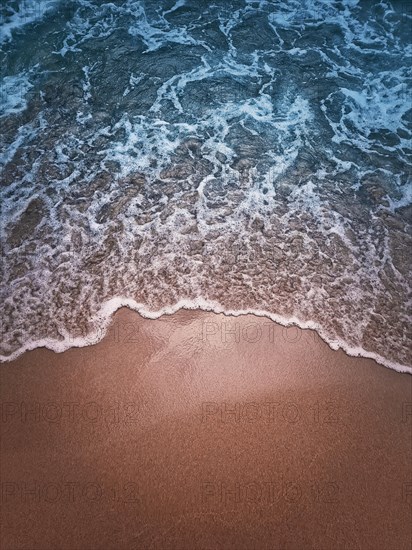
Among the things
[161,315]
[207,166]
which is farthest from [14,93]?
[161,315]

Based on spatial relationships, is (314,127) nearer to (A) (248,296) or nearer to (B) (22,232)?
(A) (248,296)

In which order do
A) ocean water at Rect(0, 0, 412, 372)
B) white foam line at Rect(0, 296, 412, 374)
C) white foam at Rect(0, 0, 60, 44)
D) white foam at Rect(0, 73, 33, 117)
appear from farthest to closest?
1. white foam at Rect(0, 0, 60, 44)
2. white foam at Rect(0, 73, 33, 117)
3. ocean water at Rect(0, 0, 412, 372)
4. white foam line at Rect(0, 296, 412, 374)

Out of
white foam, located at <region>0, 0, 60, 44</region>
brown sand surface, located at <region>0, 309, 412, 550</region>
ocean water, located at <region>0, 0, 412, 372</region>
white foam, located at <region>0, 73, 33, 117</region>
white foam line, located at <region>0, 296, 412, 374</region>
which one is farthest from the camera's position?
white foam, located at <region>0, 0, 60, 44</region>

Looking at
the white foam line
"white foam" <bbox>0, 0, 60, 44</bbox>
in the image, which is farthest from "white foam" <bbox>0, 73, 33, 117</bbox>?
the white foam line

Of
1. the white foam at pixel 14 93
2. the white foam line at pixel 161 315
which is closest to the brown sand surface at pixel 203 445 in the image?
the white foam line at pixel 161 315

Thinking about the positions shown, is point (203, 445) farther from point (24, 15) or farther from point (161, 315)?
point (24, 15)

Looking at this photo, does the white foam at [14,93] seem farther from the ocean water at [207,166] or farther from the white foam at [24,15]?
the white foam at [24,15]

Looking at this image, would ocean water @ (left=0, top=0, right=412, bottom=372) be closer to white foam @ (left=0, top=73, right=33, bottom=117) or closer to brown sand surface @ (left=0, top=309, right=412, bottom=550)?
white foam @ (left=0, top=73, right=33, bottom=117)
